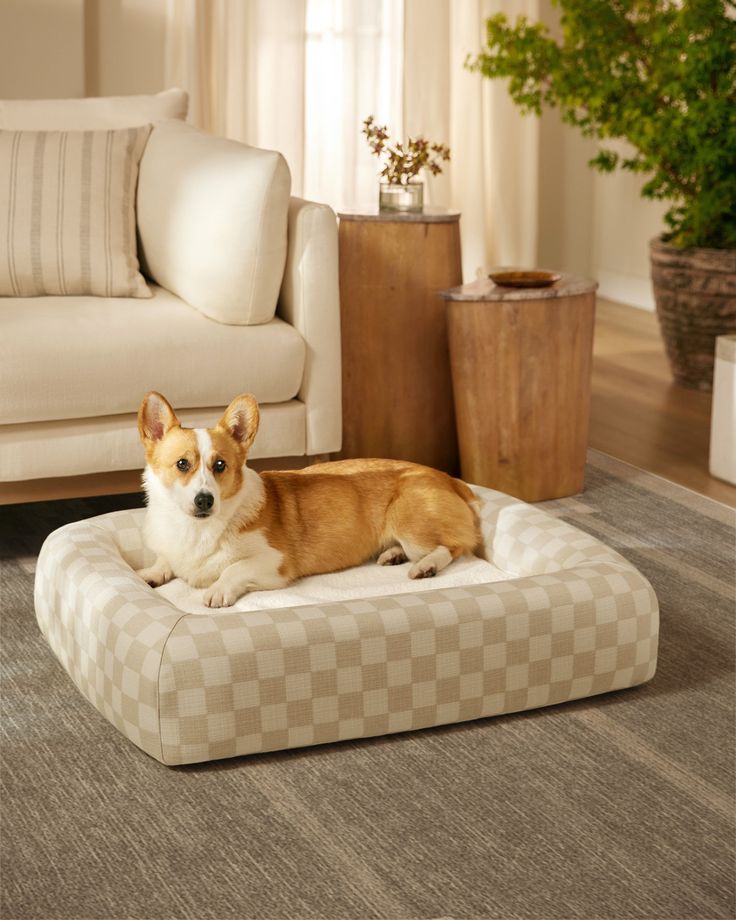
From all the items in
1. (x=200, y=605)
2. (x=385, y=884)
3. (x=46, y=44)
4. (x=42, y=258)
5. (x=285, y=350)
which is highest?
(x=46, y=44)

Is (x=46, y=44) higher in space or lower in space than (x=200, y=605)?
higher

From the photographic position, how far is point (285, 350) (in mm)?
2830

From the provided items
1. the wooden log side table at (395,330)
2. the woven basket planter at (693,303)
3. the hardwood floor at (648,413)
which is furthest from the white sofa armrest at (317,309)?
the woven basket planter at (693,303)

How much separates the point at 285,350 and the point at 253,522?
2.31 ft

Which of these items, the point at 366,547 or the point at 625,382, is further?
the point at 625,382

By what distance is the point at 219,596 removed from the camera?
2148mm

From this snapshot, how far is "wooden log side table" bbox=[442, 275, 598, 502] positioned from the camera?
306 centimetres

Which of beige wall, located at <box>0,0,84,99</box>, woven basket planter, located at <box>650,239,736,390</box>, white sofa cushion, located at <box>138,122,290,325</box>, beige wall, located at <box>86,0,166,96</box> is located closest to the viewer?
white sofa cushion, located at <box>138,122,290,325</box>

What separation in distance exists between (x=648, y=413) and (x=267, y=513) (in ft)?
7.24

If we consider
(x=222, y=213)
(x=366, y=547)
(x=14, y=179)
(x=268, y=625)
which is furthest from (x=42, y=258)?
(x=268, y=625)

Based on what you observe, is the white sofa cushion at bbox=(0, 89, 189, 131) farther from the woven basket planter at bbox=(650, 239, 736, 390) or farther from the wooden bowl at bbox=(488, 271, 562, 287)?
the woven basket planter at bbox=(650, 239, 736, 390)

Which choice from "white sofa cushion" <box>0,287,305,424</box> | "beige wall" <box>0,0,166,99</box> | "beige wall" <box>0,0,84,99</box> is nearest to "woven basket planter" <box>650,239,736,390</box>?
"white sofa cushion" <box>0,287,305,424</box>

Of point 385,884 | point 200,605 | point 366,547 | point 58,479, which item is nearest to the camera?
point 385,884

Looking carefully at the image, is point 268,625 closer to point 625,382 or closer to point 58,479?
point 58,479
